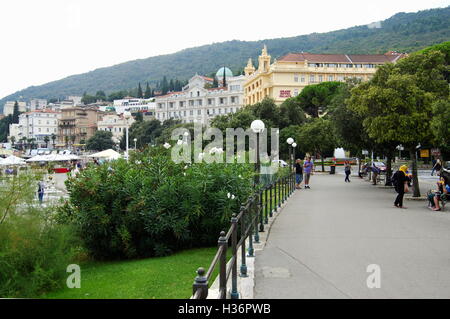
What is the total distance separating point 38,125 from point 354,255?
159761mm

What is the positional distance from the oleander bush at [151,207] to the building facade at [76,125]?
455 ft

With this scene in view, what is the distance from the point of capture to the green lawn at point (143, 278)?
6.09 metres

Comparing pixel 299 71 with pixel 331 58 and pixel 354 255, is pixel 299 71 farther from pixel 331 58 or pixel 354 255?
pixel 354 255

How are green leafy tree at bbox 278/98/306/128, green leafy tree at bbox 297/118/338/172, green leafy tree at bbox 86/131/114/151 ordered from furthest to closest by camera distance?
1. green leafy tree at bbox 86/131/114/151
2. green leafy tree at bbox 278/98/306/128
3. green leafy tree at bbox 297/118/338/172

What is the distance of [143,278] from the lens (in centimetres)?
683

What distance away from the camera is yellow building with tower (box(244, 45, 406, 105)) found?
80.6 m

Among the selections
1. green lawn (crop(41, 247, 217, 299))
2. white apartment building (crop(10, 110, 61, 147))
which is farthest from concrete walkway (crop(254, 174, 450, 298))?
white apartment building (crop(10, 110, 61, 147))

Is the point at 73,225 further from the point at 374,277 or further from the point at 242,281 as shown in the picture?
the point at 374,277

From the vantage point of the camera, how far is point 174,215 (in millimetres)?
8531

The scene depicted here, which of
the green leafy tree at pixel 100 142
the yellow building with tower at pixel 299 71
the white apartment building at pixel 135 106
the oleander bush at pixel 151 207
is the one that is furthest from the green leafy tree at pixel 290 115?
the white apartment building at pixel 135 106

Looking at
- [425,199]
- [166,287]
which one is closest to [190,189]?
[166,287]

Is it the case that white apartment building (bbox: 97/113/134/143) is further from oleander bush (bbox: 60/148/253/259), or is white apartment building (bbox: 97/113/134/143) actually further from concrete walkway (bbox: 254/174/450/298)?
oleander bush (bbox: 60/148/253/259)

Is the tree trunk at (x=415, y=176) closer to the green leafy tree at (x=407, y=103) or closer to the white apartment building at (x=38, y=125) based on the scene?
the green leafy tree at (x=407, y=103)

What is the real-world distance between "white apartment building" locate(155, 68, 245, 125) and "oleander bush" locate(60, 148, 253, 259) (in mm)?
101958
